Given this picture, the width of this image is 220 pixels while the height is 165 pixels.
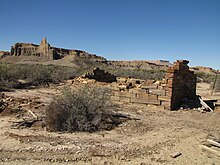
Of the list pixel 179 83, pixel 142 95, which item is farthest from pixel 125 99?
pixel 179 83

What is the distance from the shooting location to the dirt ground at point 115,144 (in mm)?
4211

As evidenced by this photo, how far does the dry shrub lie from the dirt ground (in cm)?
31

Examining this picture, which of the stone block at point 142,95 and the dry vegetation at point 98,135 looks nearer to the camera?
the dry vegetation at point 98,135

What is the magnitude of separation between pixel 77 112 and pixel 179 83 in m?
A: 6.16

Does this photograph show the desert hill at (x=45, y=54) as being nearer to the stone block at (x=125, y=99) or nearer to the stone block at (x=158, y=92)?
the stone block at (x=125, y=99)

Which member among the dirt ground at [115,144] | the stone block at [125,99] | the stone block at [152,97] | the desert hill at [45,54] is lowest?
the dirt ground at [115,144]

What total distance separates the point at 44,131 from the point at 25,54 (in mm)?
91792

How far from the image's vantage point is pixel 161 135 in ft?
19.4

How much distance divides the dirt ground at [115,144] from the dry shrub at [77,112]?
0.31 meters

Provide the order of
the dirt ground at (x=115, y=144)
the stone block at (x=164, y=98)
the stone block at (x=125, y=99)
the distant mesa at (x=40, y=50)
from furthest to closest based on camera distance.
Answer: the distant mesa at (x=40, y=50), the stone block at (x=125, y=99), the stone block at (x=164, y=98), the dirt ground at (x=115, y=144)

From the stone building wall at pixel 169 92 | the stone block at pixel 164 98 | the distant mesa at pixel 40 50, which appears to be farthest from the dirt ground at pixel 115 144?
the distant mesa at pixel 40 50

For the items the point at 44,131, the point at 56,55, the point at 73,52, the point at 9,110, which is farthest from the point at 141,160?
the point at 73,52

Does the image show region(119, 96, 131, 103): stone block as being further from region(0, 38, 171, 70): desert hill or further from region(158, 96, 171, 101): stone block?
region(0, 38, 171, 70): desert hill

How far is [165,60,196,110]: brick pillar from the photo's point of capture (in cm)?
970
